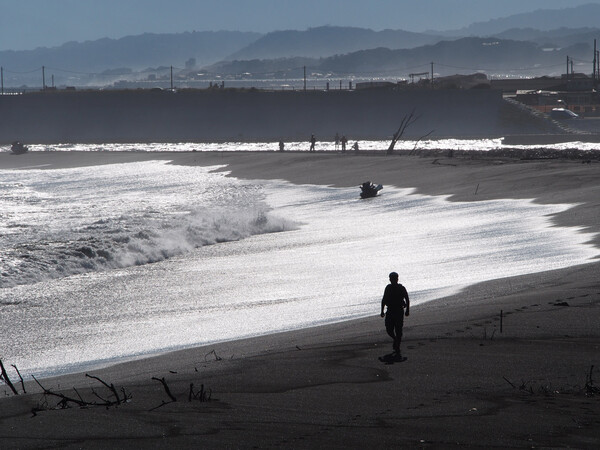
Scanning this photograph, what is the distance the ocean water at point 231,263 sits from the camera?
1151 centimetres

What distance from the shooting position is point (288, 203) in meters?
31.2

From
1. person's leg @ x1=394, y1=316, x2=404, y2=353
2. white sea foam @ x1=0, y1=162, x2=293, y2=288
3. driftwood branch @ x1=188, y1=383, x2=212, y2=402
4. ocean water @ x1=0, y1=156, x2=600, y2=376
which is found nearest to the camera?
driftwood branch @ x1=188, y1=383, x2=212, y2=402

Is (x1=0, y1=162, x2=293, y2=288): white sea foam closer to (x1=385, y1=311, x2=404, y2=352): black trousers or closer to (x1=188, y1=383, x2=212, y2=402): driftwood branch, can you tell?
(x1=385, y1=311, x2=404, y2=352): black trousers

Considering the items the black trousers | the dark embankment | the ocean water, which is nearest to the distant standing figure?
the black trousers

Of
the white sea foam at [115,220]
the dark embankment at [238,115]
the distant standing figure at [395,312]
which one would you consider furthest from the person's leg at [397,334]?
the dark embankment at [238,115]

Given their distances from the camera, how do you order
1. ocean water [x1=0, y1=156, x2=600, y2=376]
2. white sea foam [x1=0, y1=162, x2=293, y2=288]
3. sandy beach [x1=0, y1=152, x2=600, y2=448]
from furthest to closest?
white sea foam [x1=0, y1=162, x2=293, y2=288] < ocean water [x1=0, y1=156, x2=600, y2=376] < sandy beach [x1=0, y1=152, x2=600, y2=448]

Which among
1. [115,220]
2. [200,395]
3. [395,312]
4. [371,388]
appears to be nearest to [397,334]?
[395,312]

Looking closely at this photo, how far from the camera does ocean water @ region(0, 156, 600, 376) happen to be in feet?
37.8

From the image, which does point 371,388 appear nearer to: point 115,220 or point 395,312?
point 395,312

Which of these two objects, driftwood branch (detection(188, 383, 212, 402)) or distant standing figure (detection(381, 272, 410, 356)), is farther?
distant standing figure (detection(381, 272, 410, 356))

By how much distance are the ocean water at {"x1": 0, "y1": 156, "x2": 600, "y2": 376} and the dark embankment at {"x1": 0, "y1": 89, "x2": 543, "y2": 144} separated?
7258cm

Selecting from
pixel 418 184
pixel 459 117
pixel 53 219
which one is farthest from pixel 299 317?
pixel 459 117

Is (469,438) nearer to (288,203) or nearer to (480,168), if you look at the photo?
(288,203)

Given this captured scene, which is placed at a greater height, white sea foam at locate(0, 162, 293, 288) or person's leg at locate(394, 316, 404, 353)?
person's leg at locate(394, 316, 404, 353)
